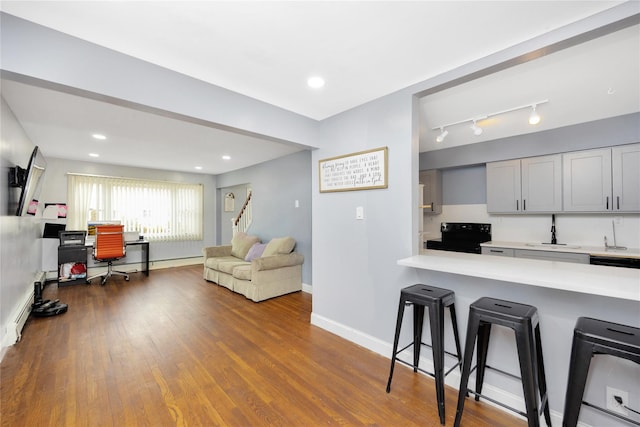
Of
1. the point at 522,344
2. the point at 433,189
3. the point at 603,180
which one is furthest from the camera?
the point at 433,189

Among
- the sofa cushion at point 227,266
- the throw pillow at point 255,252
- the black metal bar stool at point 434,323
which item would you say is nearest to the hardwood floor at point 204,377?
the black metal bar stool at point 434,323

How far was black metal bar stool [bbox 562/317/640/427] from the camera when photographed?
46.9 inches

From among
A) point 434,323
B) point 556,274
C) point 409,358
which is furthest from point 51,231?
point 556,274

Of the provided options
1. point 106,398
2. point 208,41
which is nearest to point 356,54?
point 208,41

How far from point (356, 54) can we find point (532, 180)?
3.19m

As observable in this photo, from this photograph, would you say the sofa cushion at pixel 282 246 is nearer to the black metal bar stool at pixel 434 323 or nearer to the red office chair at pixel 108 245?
the black metal bar stool at pixel 434 323

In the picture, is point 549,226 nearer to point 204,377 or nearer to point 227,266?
point 204,377

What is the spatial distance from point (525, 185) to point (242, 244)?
4680 millimetres

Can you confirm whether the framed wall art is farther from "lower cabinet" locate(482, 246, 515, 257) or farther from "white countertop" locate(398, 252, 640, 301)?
"lower cabinet" locate(482, 246, 515, 257)

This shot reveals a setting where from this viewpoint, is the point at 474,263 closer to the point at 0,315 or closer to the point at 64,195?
the point at 0,315

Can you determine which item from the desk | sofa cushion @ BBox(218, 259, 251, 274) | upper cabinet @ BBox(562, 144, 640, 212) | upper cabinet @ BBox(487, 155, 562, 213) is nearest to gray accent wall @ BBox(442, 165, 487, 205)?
upper cabinet @ BBox(487, 155, 562, 213)

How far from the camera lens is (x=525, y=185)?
360 cm

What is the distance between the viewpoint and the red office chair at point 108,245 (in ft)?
15.8

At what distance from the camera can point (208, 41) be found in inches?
65.5
